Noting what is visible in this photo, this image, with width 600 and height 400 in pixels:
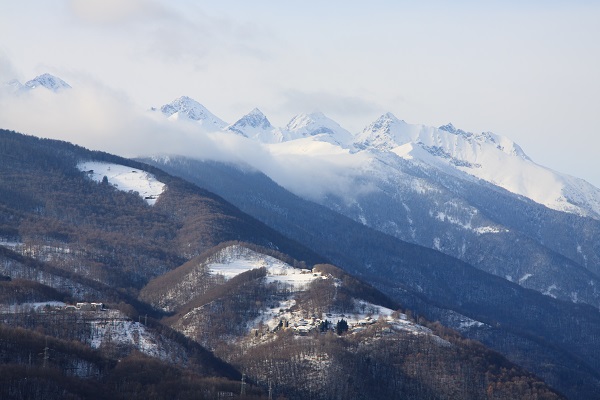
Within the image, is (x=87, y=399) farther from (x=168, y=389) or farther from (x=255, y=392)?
(x=255, y=392)

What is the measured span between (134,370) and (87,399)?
19.4m

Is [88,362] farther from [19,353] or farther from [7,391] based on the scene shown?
[7,391]

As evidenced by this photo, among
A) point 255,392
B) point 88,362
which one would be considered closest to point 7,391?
point 88,362

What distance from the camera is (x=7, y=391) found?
169000 millimetres

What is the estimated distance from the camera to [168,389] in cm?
A: 18612

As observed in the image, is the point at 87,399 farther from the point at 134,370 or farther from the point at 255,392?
the point at 255,392

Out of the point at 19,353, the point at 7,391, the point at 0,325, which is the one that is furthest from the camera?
the point at 0,325

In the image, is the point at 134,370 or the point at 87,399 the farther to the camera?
the point at 134,370

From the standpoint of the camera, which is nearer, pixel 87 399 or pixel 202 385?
pixel 87 399

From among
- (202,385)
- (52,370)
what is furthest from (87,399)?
(202,385)

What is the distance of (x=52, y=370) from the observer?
17962 centimetres

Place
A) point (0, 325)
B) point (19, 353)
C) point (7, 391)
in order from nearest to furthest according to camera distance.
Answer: point (7, 391)
point (19, 353)
point (0, 325)

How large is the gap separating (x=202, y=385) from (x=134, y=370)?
10.4m

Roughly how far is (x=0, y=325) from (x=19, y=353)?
585 inches
